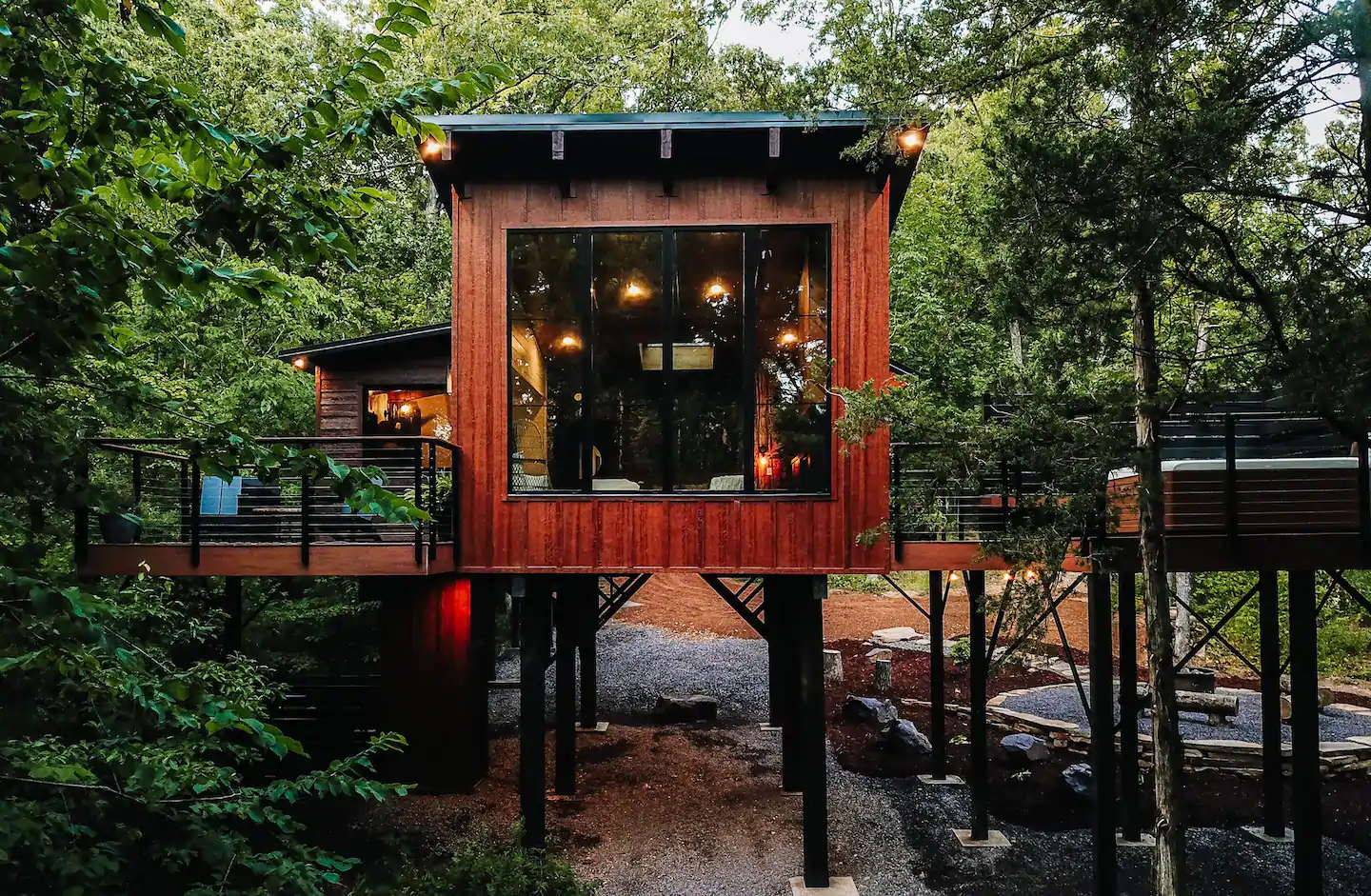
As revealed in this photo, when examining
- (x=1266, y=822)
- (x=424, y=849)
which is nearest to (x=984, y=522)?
(x=1266, y=822)

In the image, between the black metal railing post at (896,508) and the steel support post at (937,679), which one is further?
the steel support post at (937,679)

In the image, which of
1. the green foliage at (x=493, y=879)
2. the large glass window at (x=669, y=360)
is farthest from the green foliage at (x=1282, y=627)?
the green foliage at (x=493, y=879)

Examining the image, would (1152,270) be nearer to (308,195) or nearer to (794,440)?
(794,440)

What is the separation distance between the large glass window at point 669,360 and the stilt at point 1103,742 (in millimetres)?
2526

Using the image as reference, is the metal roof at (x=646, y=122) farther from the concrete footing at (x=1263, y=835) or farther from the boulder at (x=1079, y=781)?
the concrete footing at (x=1263, y=835)

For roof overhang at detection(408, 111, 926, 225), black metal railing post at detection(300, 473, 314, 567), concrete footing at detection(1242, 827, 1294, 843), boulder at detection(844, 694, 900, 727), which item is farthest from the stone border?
black metal railing post at detection(300, 473, 314, 567)

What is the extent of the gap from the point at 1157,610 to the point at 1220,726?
8323mm

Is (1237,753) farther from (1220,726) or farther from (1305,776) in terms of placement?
(1305,776)

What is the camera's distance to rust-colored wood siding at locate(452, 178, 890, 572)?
648 centimetres

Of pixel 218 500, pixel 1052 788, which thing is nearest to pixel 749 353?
pixel 218 500

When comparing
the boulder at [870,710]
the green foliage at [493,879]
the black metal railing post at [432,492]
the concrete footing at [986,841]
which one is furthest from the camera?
the boulder at [870,710]

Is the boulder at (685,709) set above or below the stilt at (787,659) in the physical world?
below

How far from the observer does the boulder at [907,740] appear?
10430mm

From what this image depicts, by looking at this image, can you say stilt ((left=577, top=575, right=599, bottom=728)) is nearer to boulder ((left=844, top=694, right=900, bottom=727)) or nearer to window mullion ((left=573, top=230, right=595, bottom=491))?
window mullion ((left=573, top=230, right=595, bottom=491))
